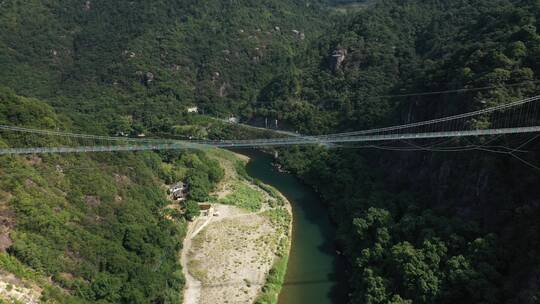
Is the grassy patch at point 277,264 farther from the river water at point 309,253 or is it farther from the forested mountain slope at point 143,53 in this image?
the forested mountain slope at point 143,53

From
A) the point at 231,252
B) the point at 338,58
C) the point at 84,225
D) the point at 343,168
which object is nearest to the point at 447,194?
the point at 343,168

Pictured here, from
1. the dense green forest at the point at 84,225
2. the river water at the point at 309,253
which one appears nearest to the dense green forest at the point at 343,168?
the dense green forest at the point at 84,225

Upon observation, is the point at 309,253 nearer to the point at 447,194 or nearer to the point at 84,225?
the point at 447,194

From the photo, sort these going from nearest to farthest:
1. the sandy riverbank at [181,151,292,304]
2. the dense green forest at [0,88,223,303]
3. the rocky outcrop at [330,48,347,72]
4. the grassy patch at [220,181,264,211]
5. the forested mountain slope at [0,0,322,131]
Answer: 1. the dense green forest at [0,88,223,303]
2. the sandy riverbank at [181,151,292,304]
3. the grassy patch at [220,181,264,211]
4. the rocky outcrop at [330,48,347,72]
5. the forested mountain slope at [0,0,322,131]

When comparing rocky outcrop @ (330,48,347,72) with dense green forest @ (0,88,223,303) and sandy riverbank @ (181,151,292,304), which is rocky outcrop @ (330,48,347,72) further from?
dense green forest @ (0,88,223,303)

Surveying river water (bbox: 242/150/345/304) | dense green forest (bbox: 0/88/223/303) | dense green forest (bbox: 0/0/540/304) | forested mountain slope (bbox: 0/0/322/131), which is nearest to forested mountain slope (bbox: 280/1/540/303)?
dense green forest (bbox: 0/0/540/304)

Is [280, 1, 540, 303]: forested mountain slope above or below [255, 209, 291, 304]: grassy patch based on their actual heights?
above
